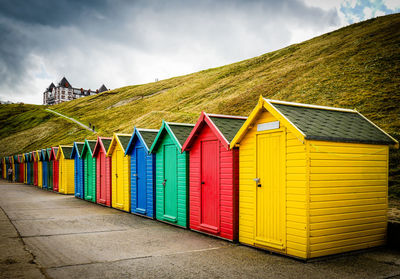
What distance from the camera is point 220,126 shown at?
9.64m

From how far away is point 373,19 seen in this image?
5219 cm

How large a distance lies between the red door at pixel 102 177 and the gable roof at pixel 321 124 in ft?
33.8

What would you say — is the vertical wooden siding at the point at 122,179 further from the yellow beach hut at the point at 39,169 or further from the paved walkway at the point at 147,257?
the yellow beach hut at the point at 39,169

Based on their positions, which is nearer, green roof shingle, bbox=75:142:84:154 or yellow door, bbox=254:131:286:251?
yellow door, bbox=254:131:286:251

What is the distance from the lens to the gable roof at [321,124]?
7062 mm

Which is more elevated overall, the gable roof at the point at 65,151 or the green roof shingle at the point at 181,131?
the green roof shingle at the point at 181,131

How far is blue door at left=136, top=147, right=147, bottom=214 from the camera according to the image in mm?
13375

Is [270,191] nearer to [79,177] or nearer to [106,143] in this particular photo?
[106,143]

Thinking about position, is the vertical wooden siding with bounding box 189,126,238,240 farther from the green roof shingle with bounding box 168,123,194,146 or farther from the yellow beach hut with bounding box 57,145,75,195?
the yellow beach hut with bounding box 57,145,75,195

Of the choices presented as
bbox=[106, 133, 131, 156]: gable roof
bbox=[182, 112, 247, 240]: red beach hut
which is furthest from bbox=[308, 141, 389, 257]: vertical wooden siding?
bbox=[106, 133, 131, 156]: gable roof

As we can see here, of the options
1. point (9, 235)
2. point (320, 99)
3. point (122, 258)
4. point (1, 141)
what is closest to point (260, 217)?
point (122, 258)

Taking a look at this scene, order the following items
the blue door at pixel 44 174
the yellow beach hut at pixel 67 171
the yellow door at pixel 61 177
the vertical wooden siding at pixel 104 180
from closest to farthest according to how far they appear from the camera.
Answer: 1. the vertical wooden siding at pixel 104 180
2. the yellow beach hut at pixel 67 171
3. the yellow door at pixel 61 177
4. the blue door at pixel 44 174

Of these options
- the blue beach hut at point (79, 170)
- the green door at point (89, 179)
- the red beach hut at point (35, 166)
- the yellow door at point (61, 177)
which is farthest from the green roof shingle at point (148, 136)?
the red beach hut at point (35, 166)

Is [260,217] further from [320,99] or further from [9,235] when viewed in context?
[320,99]
